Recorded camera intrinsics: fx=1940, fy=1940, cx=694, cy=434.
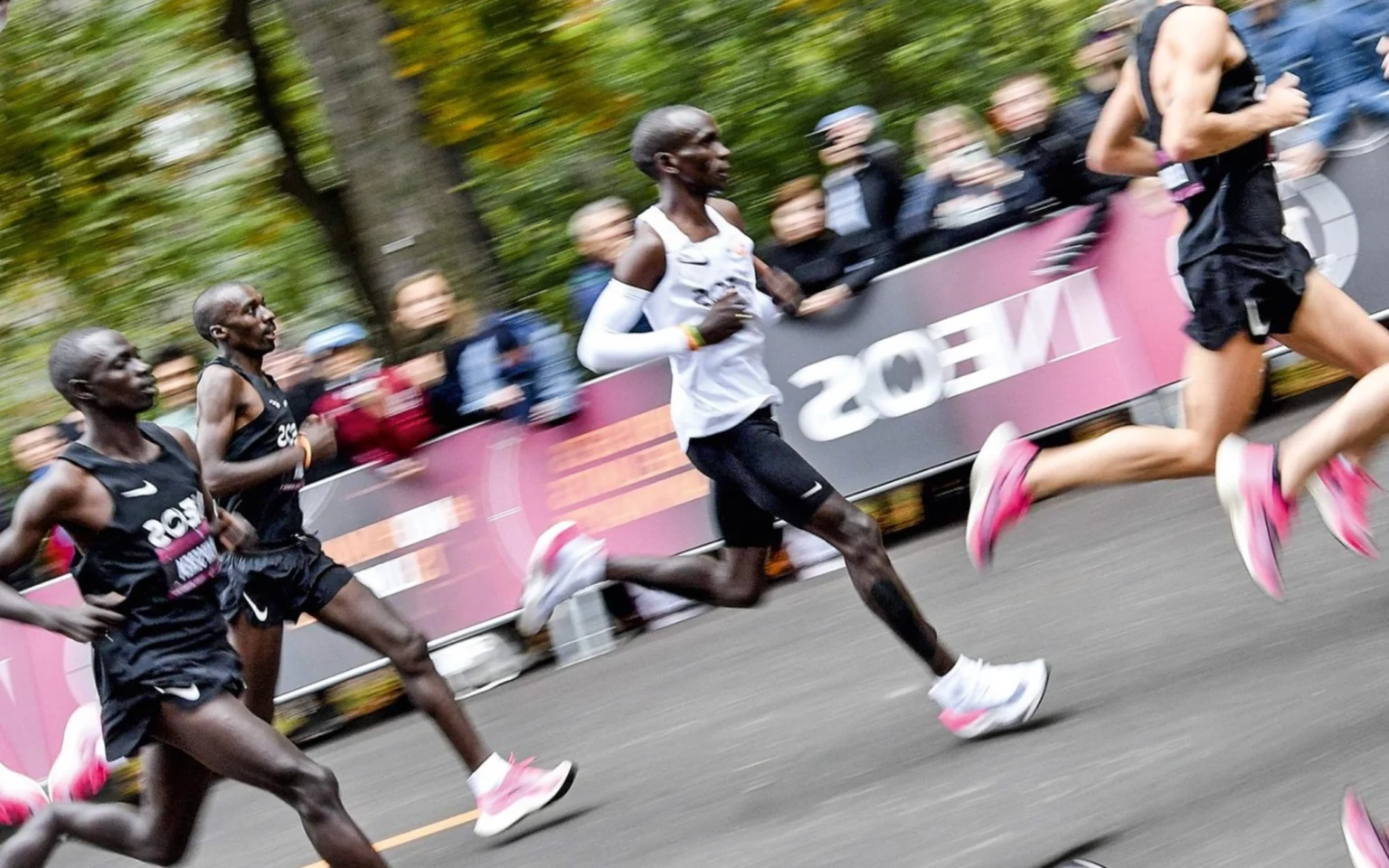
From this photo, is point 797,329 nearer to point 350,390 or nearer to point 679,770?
point 350,390

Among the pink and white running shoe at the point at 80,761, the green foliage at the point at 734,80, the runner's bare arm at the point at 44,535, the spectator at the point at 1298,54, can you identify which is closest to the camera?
the runner's bare arm at the point at 44,535

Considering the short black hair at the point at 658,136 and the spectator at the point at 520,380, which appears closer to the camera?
the short black hair at the point at 658,136

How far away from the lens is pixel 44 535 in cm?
517

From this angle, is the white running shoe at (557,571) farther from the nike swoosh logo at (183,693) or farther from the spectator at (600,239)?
the spectator at (600,239)

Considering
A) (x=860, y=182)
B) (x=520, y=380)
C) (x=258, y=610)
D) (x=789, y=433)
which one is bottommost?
(x=789, y=433)

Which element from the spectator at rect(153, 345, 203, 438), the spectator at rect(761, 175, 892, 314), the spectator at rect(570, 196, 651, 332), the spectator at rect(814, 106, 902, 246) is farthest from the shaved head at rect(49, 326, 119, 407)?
the spectator at rect(814, 106, 902, 246)

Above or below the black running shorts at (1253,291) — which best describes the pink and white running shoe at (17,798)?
below

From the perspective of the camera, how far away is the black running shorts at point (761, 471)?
5.98m

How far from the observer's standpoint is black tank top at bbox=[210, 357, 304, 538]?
6.31 m

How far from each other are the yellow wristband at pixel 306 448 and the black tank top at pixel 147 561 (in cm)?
105

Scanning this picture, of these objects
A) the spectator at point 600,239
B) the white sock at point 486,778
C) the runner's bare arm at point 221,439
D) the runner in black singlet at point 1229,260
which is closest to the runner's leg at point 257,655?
the runner's bare arm at point 221,439

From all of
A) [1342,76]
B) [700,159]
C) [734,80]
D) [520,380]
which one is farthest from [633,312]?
[734,80]

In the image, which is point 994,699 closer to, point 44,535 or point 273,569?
point 273,569

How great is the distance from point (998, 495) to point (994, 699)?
2.06ft
